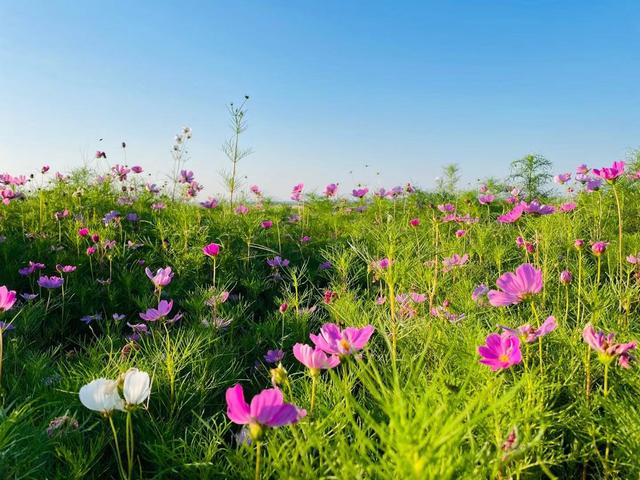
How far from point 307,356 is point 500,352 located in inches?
17.1

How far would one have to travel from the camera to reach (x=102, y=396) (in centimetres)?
87

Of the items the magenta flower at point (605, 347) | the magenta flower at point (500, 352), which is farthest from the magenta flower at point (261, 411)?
the magenta flower at point (605, 347)

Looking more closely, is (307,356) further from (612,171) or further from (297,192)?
(297,192)

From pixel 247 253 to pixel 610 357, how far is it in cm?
271

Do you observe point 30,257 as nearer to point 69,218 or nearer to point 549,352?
point 69,218

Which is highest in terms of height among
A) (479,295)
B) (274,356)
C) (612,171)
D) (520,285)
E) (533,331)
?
(612,171)

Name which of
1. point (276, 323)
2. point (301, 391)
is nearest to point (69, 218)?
point (276, 323)

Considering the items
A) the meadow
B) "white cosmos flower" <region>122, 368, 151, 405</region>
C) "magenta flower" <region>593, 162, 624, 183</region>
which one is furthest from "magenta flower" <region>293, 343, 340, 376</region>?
"magenta flower" <region>593, 162, 624, 183</region>

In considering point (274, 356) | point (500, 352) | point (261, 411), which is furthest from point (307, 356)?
point (274, 356)

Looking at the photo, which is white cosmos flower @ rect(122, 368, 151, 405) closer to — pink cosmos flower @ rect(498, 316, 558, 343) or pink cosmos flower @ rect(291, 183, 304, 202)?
pink cosmos flower @ rect(498, 316, 558, 343)

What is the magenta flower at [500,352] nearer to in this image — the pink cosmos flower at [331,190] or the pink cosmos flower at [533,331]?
the pink cosmos flower at [533,331]

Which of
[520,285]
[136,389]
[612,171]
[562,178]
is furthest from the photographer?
[562,178]

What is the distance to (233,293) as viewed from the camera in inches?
117

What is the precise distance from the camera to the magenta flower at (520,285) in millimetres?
1126
